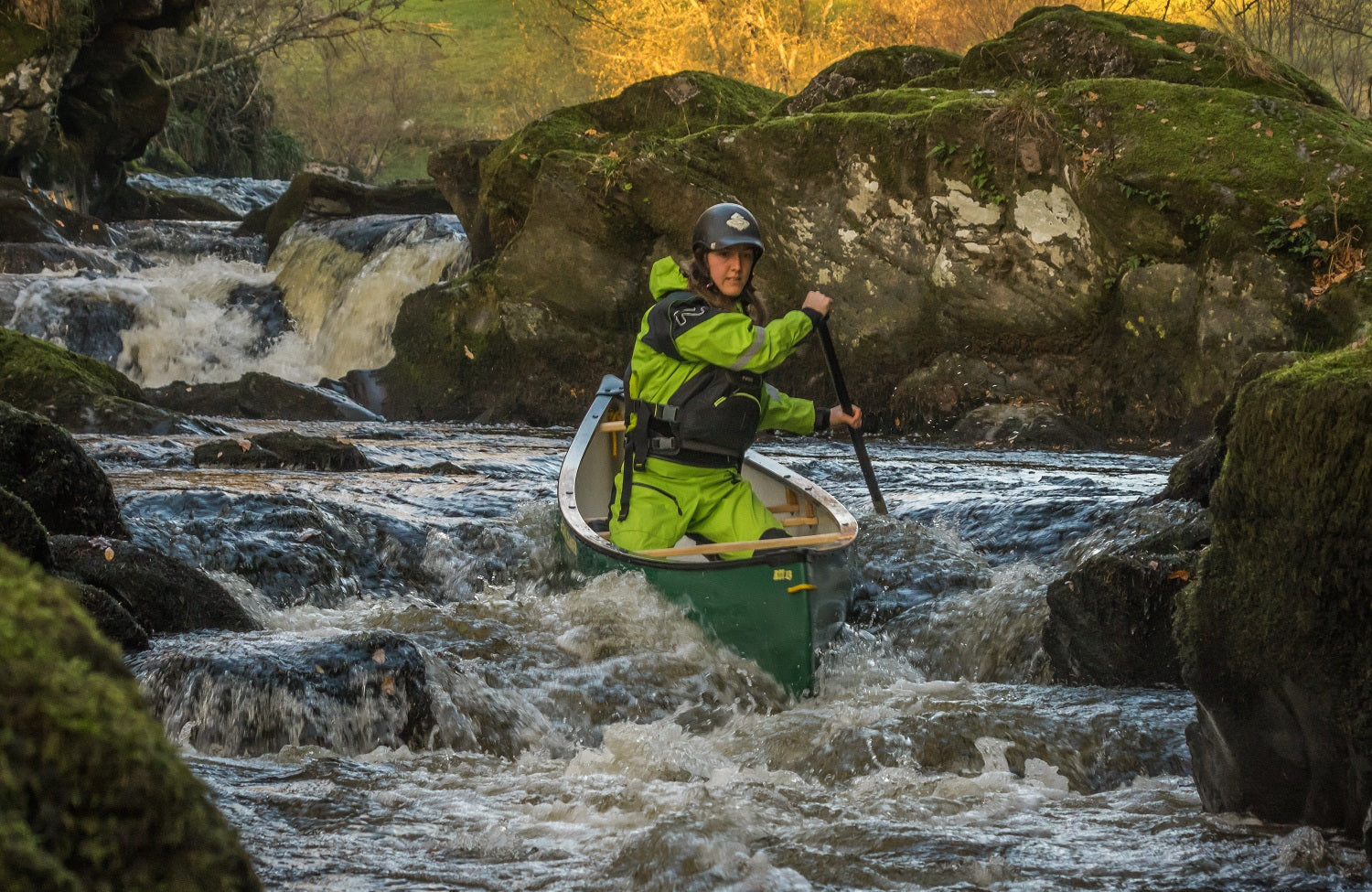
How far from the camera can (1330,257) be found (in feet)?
35.9

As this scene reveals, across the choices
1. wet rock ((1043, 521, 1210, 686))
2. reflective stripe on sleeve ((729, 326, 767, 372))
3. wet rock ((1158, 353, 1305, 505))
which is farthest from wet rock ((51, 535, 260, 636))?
wet rock ((1158, 353, 1305, 505))

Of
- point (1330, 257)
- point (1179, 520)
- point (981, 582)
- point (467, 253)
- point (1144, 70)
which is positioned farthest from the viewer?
point (467, 253)

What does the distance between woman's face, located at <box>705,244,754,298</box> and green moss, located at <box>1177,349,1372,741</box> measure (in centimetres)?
275

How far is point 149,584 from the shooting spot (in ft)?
17.7

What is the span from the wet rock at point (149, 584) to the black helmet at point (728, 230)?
269cm

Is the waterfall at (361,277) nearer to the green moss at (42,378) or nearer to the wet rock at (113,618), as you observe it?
the green moss at (42,378)

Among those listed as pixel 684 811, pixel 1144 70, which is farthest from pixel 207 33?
pixel 684 811

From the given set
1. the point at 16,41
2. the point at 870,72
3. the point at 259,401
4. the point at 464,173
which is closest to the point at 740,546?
the point at 259,401

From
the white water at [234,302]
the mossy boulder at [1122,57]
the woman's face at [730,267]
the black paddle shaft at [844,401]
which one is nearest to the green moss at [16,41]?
the white water at [234,302]

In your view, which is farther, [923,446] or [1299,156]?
[923,446]

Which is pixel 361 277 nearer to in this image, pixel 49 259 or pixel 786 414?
pixel 49 259

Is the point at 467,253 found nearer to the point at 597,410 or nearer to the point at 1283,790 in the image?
the point at 597,410

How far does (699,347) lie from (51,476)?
3064 millimetres

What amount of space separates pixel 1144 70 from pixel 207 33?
2000 centimetres
